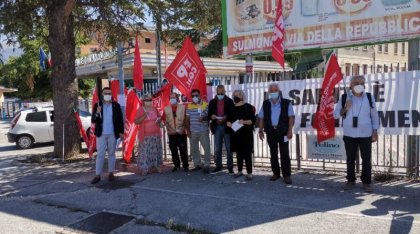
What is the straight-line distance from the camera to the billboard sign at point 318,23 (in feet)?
24.2

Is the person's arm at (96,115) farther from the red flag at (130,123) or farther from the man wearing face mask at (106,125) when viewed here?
the red flag at (130,123)

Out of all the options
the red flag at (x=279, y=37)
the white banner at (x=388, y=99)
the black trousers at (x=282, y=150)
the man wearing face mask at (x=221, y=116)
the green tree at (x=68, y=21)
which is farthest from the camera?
the green tree at (x=68, y=21)

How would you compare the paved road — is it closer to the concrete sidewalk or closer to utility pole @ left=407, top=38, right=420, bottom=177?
the concrete sidewalk

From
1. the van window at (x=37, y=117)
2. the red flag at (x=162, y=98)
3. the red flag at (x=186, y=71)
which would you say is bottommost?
the van window at (x=37, y=117)

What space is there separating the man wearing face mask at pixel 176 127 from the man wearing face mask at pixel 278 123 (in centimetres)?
189

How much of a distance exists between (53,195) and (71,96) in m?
4.76

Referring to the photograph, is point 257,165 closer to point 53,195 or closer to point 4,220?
point 53,195

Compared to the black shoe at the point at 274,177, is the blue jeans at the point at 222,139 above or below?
above

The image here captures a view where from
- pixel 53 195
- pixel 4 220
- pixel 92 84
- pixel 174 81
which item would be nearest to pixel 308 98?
pixel 174 81

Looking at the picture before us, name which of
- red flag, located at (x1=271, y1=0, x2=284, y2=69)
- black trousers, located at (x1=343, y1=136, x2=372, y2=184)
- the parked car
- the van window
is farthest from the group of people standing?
the van window

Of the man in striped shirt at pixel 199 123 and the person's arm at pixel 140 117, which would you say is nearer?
the man in striped shirt at pixel 199 123

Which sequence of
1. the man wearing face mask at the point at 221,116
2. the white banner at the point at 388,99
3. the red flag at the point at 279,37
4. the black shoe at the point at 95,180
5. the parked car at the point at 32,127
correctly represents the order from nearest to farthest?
the white banner at the point at 388,99
the man wearing face mask at the point at 221,116
the black shoe at the point at 95,180
the red flag at the point at 279,37
the parked car at the point at 32,127

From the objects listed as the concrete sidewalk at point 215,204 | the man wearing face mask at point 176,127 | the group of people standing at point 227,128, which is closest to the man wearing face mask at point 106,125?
the group of people standing at point 227,128

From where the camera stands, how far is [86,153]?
40.7ft
